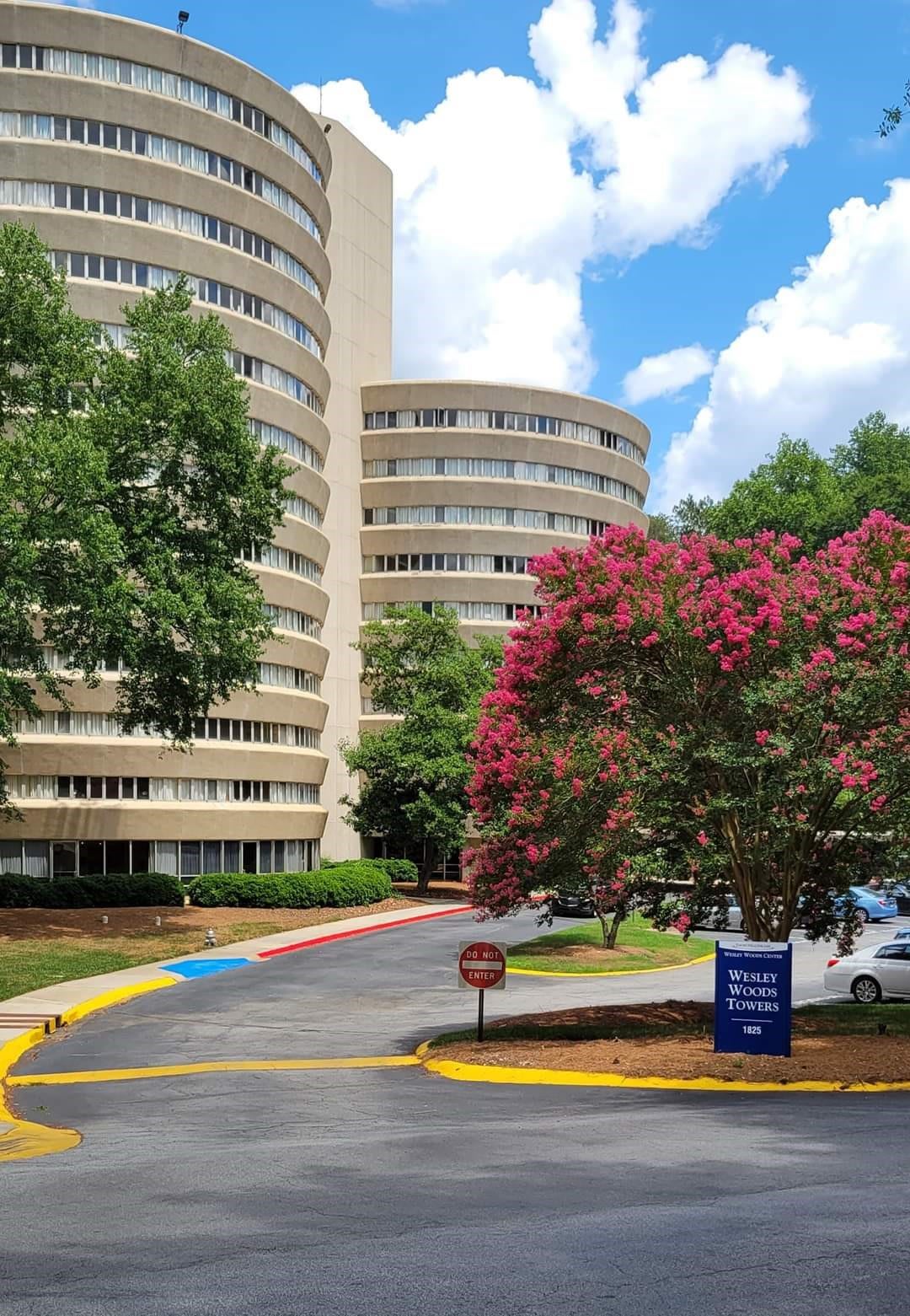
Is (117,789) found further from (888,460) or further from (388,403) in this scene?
(888,460)

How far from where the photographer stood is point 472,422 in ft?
252

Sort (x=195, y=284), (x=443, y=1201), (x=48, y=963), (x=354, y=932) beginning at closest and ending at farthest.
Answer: (x=443, y=1201) < (x=48, y=963) < (x=354, y=932) < (x=195, y=284)

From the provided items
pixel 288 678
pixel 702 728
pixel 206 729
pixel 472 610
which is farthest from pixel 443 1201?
pixel 472 610

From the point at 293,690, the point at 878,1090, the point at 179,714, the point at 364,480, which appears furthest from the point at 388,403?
the point at 878,1090

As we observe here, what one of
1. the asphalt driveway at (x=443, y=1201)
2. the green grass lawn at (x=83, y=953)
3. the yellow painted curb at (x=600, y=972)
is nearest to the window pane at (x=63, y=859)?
the green grass lawn at (x=83, y=953)

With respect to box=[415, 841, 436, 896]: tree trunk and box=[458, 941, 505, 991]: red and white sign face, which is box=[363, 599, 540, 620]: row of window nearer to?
box=[415, 841, 436, 896]: tree trunk

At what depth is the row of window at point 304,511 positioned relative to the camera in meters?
60.4

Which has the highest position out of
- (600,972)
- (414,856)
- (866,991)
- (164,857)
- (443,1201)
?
(443,1201)

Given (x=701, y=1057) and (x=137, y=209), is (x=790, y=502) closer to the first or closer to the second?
(x=137, y=209)

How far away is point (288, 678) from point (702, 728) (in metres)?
41.3

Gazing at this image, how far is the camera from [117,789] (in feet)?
171

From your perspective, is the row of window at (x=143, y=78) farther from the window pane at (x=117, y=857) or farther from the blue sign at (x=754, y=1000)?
the blue sign at (x=754, y=1000)

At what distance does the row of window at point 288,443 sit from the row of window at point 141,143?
921 cm

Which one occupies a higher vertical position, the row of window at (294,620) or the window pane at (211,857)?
the row of window at (294,620)
